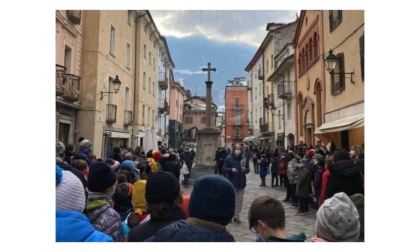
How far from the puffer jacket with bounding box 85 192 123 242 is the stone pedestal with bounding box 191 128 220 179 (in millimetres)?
9861

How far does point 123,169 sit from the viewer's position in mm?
4383

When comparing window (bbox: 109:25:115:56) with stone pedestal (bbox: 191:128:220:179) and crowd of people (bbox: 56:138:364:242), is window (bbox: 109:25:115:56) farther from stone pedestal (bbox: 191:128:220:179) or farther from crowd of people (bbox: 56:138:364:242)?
crowd of people (bbox: 56:138:364:242)

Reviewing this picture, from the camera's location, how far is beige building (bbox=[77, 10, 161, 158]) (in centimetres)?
1073

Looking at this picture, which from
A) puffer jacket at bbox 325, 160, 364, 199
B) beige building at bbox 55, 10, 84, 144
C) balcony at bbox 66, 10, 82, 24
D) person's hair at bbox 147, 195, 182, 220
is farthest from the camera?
balcony at bbox 66, 10, 82, 24

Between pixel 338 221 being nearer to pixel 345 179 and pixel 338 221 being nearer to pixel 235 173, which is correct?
pixel 345 179

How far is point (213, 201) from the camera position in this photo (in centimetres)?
150

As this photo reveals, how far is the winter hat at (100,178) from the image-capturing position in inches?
90.7

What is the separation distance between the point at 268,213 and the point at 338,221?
397 millimetres

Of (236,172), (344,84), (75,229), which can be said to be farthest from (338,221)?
(344,84)

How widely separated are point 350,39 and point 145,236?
8.71 meters

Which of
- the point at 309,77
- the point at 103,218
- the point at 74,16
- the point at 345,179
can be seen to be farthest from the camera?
the point at 309,77

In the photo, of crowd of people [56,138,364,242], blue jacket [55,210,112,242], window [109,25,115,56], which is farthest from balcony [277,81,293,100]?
blue jacket [55,210,112,242]
